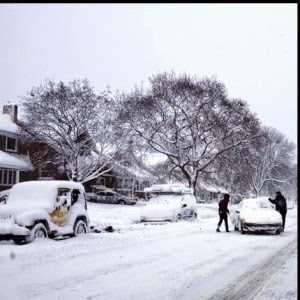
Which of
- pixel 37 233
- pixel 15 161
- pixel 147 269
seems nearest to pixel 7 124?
pixel 15 161

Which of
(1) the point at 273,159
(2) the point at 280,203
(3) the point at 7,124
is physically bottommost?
(2) the point at 280,203

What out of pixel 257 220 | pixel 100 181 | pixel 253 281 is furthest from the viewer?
pixel 100 181

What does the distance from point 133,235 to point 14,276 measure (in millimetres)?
7394

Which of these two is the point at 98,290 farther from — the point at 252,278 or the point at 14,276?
the point at 252,278

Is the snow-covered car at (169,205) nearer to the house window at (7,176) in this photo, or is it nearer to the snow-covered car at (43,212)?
the snow-covered car at (43,212)

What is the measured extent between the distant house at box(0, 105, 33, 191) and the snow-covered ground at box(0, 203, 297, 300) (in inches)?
707

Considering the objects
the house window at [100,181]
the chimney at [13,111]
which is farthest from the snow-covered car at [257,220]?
the house window at [100,181]

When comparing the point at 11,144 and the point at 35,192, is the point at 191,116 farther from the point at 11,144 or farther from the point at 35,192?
the point at 35,192

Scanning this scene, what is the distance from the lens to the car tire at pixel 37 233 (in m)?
11.7

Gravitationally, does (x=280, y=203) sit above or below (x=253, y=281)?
above

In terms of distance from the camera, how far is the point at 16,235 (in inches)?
454

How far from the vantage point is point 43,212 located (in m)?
12.4

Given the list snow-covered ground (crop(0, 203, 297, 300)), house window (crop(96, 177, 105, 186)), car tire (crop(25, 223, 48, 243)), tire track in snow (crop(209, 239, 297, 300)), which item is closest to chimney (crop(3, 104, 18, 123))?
house window (crop(96, 177, 105, 186))

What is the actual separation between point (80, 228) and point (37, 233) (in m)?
2.19
